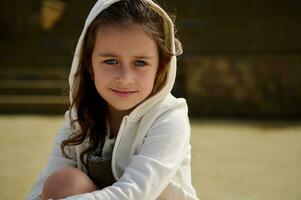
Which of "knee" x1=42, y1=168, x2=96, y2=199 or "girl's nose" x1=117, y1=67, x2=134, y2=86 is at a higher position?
"girl's nose" x1=117, y1=67, x2=134, y2=86

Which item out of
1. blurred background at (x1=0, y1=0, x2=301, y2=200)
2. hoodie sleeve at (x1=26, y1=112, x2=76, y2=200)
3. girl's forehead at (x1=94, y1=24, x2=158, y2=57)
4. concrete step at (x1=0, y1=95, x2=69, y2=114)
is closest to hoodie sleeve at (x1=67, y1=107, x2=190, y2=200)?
girl's forehead at (x1=94, y1=24, x2=158, y2=57)

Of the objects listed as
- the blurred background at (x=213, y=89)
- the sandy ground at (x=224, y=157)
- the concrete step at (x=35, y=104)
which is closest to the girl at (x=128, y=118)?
the blurred background at (x=213, y=89)

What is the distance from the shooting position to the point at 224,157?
13.2ft

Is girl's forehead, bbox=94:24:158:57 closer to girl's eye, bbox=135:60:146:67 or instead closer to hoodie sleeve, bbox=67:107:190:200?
girl's eye, bbox=135:60:146:67

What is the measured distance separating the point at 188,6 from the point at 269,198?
8.81 metres

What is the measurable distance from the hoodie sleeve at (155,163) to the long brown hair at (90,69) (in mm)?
156

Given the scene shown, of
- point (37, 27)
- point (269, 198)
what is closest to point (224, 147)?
point (269, 198)

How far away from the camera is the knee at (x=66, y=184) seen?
1.59 meters

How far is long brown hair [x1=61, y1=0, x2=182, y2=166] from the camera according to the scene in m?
1.66

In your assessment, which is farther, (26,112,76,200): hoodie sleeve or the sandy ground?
the sandy ground

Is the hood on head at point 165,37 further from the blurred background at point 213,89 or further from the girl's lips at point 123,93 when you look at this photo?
the blurred background at point 213,89

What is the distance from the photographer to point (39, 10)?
10734 millimetres

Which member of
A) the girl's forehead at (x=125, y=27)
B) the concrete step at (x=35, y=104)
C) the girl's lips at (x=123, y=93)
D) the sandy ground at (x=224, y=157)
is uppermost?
the girl's forehead at (x=125, y=27)

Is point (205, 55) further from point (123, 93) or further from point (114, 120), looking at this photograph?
point (123, 93)
